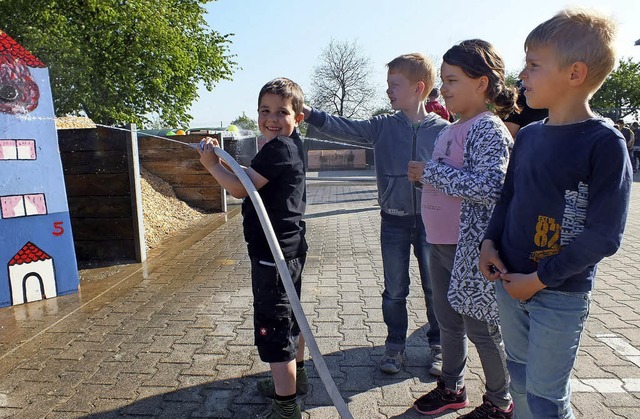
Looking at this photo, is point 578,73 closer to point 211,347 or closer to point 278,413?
point 278,413

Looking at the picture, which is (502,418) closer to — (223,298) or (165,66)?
(223,298)

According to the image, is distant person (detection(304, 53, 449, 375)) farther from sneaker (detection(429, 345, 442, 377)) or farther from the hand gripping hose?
A: the hand gripping hose

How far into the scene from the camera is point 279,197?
2463mm

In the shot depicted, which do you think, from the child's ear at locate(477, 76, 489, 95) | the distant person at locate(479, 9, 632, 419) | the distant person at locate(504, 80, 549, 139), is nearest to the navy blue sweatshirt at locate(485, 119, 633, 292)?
the distant person at locate(479, 9, 632, 419)

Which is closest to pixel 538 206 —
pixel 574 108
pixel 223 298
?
pixel 574 108

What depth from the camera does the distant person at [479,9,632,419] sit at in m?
1.57

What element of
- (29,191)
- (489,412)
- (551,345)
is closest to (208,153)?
(551,345)

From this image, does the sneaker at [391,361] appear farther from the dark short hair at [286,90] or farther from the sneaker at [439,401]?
the dark short hair at [286,90]

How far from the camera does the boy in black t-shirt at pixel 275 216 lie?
2.41 meters

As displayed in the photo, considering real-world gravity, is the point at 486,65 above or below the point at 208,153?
above

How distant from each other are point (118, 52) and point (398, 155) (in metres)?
19.3

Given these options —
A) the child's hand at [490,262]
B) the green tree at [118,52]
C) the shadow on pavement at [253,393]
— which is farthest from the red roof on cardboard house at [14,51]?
the green tree at [118,52]

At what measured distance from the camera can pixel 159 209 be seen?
8.68 meters

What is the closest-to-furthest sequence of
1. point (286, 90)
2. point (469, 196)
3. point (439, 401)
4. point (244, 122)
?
point (469, 196)
point (286, 90)
point (439, 401)
point (244, 122)
